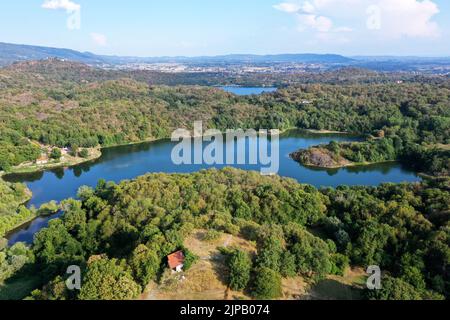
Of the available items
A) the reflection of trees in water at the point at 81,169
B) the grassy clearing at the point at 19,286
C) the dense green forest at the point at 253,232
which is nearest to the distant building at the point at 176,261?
the dense green forest at the point at 253,232

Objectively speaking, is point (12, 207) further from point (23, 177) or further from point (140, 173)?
point (140, 173)

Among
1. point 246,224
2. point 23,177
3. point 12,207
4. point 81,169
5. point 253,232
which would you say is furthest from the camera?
point 81,169

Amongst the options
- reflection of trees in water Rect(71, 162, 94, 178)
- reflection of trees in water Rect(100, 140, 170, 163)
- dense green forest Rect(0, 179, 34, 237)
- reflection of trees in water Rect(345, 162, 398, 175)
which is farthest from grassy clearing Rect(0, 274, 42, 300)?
reflection of trees in water Rect(345, 162, 398, 175)

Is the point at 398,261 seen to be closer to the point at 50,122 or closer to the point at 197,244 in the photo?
the point at 197,244

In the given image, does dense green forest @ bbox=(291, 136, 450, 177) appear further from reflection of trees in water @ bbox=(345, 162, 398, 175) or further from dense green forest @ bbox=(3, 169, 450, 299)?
dense green forest @ bbox=(3, 169, 450, 299)

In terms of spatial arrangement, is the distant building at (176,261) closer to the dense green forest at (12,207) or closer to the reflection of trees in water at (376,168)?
the dense green forest at (12,207)

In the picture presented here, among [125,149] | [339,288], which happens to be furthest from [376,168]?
[125,149]

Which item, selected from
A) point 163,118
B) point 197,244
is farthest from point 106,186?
point 163,118

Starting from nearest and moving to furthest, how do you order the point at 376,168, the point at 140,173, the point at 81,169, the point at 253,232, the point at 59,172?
the point at 253,232 → the point at 140,173 → the point at 59,172 → the point at 81,169 → the point at 376,168
